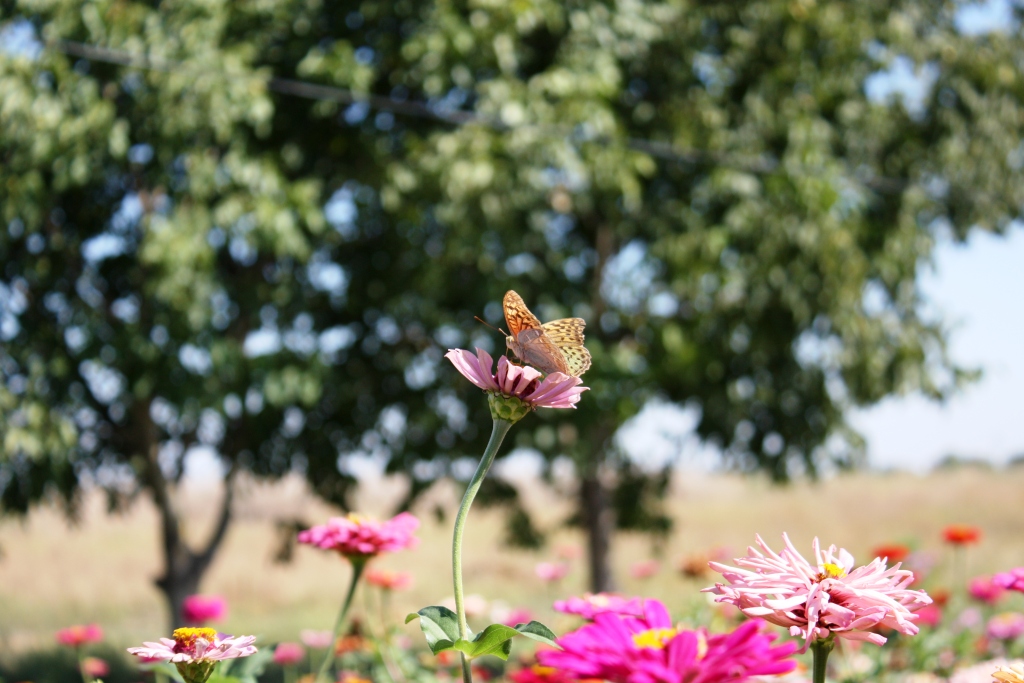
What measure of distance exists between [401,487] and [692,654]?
510 cm

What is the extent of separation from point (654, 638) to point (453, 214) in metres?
3.98

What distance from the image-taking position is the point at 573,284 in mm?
5445

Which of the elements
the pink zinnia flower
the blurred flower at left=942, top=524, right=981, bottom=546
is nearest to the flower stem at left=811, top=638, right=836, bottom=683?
the pink zinnia flower

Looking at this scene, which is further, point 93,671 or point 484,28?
point 484,28

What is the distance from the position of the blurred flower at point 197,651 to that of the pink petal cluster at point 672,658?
39cm

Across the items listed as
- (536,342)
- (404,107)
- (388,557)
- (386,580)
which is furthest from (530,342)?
(388,557)

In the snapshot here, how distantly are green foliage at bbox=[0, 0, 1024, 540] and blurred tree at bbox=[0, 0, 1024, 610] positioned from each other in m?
0.02

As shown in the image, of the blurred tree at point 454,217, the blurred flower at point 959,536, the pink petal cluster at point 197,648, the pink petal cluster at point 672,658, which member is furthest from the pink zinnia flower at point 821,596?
the blurred tree at point 454,217

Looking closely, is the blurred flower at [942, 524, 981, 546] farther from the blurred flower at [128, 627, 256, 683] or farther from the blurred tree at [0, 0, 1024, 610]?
the blurred flower at [128, 627, 256, 683]

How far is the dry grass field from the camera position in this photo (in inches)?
235

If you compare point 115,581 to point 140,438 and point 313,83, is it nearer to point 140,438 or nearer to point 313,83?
point 140,438

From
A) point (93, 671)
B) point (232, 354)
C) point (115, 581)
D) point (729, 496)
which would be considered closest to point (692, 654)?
point (93, 671)

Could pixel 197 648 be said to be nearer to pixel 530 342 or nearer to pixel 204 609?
pixel 530 342

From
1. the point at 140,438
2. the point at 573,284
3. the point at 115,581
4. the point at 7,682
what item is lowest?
the point at 7,682
